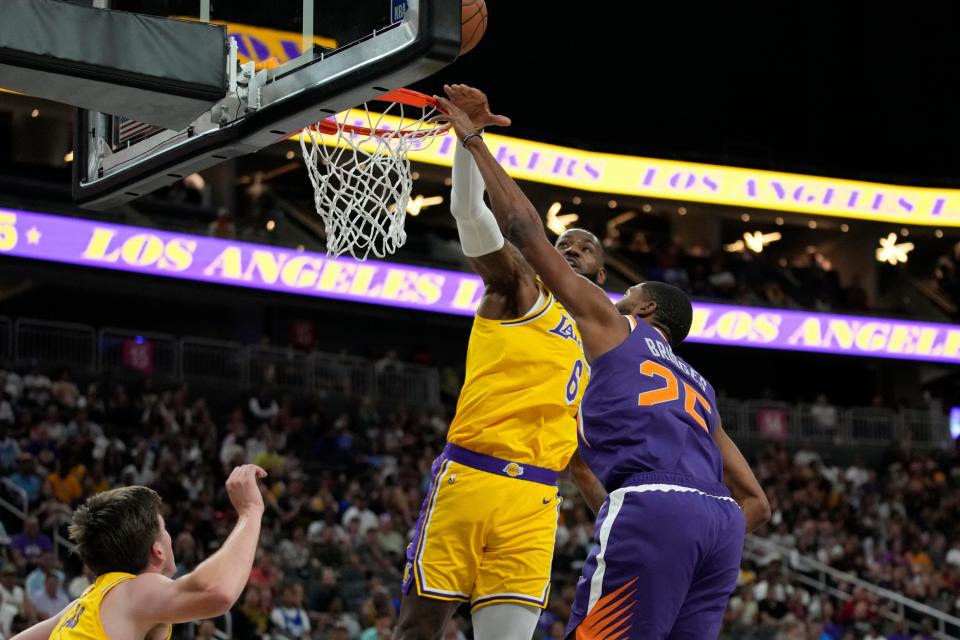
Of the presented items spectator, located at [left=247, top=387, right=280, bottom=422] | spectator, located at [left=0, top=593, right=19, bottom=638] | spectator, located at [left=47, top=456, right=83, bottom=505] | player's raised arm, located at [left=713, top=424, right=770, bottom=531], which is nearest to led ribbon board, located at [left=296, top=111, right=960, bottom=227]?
spectator, located at [left=247, top=387, right=280, bottom=422]

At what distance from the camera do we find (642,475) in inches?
215

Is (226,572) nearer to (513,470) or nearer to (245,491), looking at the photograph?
(245,491)

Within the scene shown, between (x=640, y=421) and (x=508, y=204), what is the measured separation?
107cm

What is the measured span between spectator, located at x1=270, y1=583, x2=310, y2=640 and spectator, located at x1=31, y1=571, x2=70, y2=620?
7.42 feet

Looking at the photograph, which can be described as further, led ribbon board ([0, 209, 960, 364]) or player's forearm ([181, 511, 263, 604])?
led ribbon board ([0, 209, 960, 364])

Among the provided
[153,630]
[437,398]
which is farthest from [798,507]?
[153,630]

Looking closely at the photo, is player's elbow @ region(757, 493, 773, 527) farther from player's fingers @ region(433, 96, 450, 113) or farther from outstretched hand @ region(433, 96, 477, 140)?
player's fingers @ region(433, 96, 450, 113)

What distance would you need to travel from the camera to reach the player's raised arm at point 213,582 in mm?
4652

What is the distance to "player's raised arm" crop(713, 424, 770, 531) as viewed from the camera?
6012mm

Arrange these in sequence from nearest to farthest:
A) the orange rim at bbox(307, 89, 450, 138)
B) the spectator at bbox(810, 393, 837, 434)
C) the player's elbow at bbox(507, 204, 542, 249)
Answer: the player's elbow at bbox(507, 204, 542, 249) → the orange rim at bbox(307, 89, 450, 138) → the spectator at bbox(810, 393, 837, 434)

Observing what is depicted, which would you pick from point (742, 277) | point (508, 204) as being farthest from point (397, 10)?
point (742, 277)

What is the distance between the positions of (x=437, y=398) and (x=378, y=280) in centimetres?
263

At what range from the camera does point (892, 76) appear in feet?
119

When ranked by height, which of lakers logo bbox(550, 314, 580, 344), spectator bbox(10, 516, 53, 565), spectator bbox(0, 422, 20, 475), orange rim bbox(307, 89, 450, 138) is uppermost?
orange rim bbox(307, 89, 450, 138)
